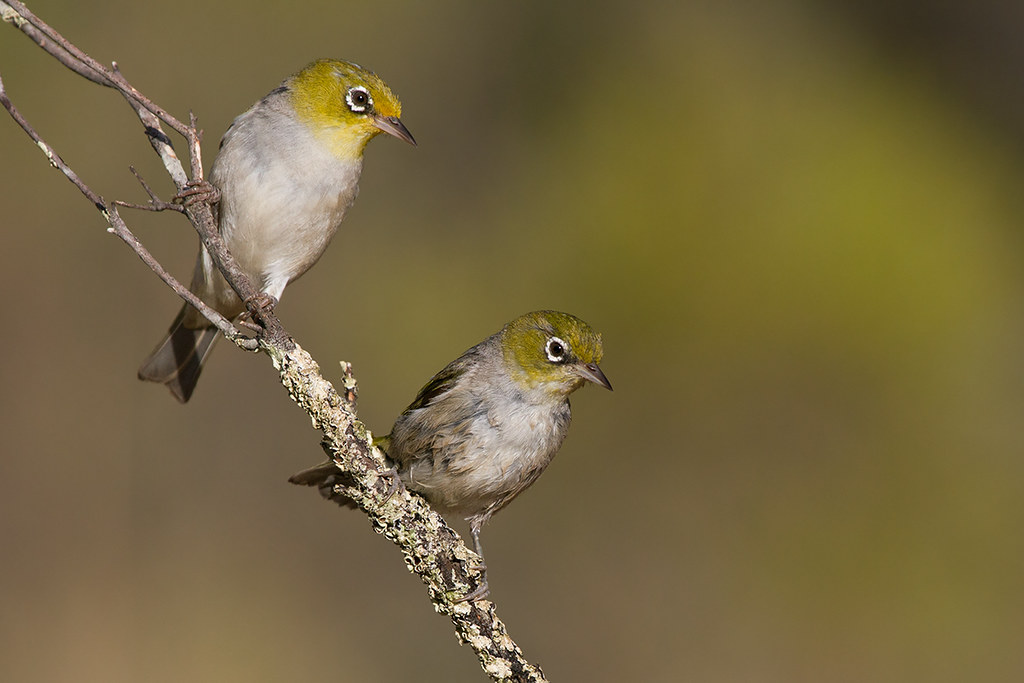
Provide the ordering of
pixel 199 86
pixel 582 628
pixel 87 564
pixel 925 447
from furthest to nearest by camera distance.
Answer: pixel 925 447, pixel 199 86, pixel 582 628, pixel 87 564

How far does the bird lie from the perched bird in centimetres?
71

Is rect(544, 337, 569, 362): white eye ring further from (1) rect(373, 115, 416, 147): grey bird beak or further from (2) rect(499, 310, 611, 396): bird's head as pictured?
(1) rect(373, 115, 416, 147): grey bird beak

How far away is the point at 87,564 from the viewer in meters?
6.20

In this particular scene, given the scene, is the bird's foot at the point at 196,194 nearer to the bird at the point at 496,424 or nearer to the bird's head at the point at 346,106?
the bird's head at the point at 346,106

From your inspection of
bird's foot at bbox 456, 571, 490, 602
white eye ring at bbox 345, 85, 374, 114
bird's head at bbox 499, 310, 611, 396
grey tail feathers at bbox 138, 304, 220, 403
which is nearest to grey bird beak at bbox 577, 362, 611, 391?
bird's head at bbox 499, 310, 611, 396

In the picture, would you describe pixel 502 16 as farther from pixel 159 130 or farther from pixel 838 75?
pixel 159 130

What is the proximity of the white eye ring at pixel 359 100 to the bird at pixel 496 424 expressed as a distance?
0.87 meters

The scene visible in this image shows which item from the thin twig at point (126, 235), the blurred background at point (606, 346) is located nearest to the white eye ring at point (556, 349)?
the thin twig at point (126, 235)

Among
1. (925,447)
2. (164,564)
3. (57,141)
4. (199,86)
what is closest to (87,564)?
(164,564)

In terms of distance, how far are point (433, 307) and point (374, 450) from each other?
18.5 feet

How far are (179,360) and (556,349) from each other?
1.52 meters

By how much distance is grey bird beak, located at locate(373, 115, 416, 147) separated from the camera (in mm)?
3027

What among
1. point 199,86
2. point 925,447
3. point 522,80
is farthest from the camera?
point 522,80

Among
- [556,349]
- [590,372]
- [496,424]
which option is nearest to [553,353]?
[556,349]
